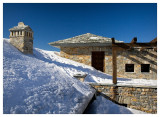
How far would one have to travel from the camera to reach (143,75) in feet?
26.9

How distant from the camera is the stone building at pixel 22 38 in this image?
6.22 meters

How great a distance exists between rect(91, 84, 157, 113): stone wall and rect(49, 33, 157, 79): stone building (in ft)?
11.0

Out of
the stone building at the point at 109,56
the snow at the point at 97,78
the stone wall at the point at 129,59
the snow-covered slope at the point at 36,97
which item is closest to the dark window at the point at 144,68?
the stone building at the point at 109,56

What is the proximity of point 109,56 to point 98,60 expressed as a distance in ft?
3.16

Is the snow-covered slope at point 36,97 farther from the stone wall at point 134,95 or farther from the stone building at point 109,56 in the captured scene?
the stone building at point 109,56

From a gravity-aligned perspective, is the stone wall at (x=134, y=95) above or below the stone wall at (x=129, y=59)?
below

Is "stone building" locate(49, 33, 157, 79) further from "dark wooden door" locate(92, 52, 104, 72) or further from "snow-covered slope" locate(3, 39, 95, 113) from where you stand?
"snow-covered slope" locate(3, 39, 95, 113)

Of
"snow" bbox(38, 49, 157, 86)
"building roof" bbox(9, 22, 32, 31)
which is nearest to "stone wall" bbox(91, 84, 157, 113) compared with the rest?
"snow" bbox(38, 49, 157, 86)

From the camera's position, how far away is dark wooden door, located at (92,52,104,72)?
8750 mm

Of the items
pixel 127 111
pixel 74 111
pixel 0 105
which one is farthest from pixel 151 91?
pixel 0 105

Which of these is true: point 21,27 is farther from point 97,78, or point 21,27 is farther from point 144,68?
point 144,68

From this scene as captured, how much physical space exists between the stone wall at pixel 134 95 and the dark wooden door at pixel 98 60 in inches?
151

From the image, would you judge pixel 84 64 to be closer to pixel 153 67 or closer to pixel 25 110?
pixel 153 67

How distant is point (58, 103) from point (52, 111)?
28 cm
